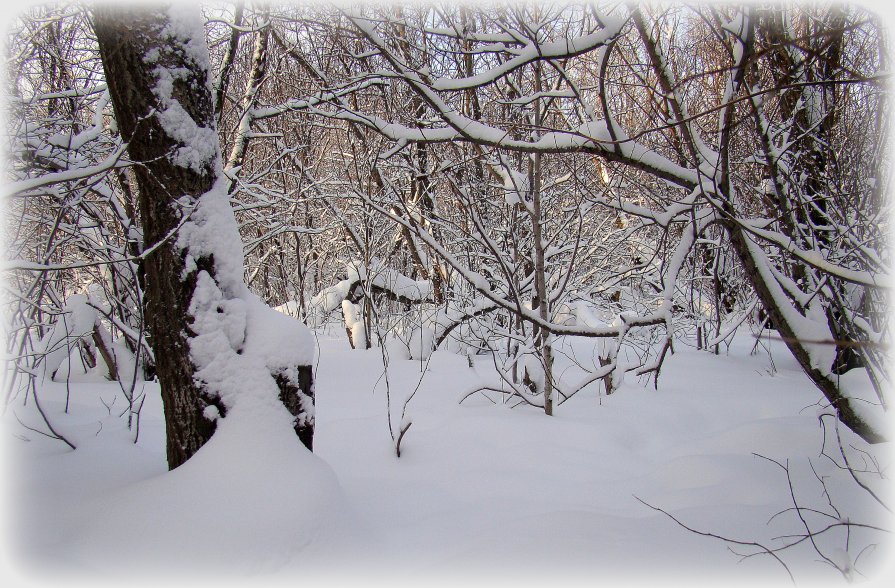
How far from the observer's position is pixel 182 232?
2338 millimetres

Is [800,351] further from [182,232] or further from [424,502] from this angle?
[182,232]

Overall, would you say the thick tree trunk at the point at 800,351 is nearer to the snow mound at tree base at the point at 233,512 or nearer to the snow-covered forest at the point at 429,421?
the snow-covered forest at the point at 429,421

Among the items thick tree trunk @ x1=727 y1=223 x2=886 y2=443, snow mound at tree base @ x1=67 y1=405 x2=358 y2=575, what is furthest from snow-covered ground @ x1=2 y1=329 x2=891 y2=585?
thick tree trunk @ x1=727 y1=223 x2=886 y2=443

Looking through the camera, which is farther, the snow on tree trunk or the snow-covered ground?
the snow on tree trunk

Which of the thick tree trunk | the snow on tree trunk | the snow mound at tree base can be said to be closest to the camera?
the snow mound at tree base

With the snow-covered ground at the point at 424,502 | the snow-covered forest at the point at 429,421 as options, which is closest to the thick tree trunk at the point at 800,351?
the snow-covered forest at the point at 429,421

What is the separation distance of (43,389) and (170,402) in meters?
3.15

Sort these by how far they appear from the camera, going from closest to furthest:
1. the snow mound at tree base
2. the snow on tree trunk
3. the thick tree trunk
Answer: the snow mound at tree base → the snow on tree trunk → the thick tree trunk

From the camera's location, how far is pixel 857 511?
90.0 inches

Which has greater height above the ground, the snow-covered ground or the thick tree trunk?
the thick tree trunk

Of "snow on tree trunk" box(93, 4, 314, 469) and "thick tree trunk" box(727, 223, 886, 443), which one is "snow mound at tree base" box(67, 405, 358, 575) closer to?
"snow on tree trunk" box(93, 4, 314, 469)

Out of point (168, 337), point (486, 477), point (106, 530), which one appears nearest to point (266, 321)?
point (168, 337)

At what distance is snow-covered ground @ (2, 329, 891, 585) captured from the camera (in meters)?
1.95

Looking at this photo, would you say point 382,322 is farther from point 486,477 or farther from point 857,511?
point 857,511
